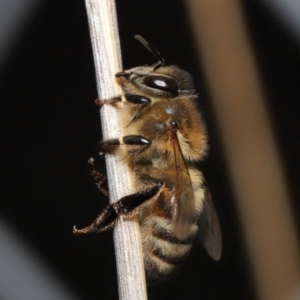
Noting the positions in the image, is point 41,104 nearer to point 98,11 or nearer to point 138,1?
point 138,1

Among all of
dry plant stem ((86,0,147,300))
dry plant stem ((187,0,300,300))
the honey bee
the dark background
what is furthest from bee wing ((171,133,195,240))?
the dark background

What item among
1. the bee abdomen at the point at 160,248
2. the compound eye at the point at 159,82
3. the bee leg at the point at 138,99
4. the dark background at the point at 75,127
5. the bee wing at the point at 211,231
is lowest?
the bee abdomen at the point at 160,248

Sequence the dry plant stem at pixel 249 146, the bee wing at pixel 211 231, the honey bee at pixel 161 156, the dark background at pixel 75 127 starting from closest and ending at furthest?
the honey bee at pixel 161 156
the bee wing at pixel 211 231
the dry plant stem at pixel 249 146
the dark background at pixel 75 127

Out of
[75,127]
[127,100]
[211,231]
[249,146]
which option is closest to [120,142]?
[127,100]

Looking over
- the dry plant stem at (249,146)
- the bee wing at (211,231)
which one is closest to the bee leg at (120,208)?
the bee wing at (211,231)

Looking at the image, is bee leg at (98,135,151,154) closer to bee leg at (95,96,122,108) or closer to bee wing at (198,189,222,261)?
bee leg at (95,96,122,108)

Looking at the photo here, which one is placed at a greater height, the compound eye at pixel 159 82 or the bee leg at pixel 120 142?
the compound eye at pixel 159 82

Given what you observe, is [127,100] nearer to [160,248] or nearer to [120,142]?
[120,142]

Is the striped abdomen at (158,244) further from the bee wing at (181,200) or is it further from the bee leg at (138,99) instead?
the bee leg at (138,99)

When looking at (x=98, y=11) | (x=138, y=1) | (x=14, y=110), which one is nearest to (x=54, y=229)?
(x=14, y=110)
